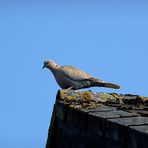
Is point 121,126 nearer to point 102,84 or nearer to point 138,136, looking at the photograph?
point 138,136

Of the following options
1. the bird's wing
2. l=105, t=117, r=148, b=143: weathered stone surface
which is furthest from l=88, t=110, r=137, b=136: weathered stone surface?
the bird's wing

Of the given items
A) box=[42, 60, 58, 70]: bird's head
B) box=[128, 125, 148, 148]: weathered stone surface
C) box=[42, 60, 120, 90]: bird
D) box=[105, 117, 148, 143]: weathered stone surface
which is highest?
box=[42, 60, 58, 70]: bird's head

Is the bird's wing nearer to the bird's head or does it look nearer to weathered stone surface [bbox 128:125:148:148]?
the bird's head

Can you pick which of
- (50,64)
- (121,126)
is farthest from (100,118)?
(50,64)

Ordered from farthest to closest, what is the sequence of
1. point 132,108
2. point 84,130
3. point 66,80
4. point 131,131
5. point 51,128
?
1. point 66,80
2. point 51,128
3. point 132,108
4. point 84,130
5. point 131,131

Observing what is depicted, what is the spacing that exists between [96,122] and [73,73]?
686 centimetres

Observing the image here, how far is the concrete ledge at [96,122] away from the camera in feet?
17.4

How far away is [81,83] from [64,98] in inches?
209

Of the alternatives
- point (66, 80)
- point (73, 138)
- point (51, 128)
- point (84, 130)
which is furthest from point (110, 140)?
point (66, 80)

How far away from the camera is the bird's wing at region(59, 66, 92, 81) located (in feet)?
42.2

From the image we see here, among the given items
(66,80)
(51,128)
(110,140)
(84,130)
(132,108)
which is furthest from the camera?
(66,80)

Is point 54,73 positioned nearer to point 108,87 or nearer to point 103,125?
point 108,87

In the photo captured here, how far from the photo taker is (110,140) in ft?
18.6

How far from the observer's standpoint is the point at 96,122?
605cm
